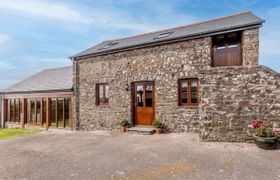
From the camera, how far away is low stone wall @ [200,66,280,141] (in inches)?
251

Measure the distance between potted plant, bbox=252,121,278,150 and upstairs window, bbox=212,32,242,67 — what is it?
3148 millimetres

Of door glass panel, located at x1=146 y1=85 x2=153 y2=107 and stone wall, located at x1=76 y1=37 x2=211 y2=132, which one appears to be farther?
door glass panel, located at x1=146 y1=85 x2=153 y2=107

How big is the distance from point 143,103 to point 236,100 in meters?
4.71

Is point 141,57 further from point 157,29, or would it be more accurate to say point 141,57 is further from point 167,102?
point 157,29

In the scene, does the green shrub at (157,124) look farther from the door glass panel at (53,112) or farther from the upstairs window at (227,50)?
the door glass panel at (53,112)

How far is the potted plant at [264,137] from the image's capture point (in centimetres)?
584

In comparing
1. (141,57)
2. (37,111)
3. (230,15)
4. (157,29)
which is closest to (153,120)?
(141,57)

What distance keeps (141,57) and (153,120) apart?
11.8 ft

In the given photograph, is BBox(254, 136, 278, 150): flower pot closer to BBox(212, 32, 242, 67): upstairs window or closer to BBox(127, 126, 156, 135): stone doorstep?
BBox(212, 32, 242, 67): upstairs window

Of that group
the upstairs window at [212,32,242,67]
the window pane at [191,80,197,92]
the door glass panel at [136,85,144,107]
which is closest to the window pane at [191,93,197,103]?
the window pane at [191,80,197,92]

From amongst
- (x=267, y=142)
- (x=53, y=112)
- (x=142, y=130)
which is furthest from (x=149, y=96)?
(x=53, y=112)

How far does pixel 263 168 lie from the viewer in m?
4.39

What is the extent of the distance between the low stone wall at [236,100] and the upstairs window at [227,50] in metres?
1.79

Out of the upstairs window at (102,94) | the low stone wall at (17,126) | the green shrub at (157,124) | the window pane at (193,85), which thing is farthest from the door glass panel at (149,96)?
the low stone wall at (17,126)
